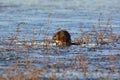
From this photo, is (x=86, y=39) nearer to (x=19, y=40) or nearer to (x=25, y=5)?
(x=19, y=40)

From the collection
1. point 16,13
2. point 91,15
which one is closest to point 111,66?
point 91,15

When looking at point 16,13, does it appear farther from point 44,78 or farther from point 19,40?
point 44,78

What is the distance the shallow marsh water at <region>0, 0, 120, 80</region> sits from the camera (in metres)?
11.7

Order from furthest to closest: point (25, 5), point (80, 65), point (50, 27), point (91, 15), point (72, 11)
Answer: point (25, 5), point (72, 11), point (91, 15), point (50, 27), point (80, 65)

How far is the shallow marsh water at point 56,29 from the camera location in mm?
11702

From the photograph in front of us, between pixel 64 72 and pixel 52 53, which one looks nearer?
pixel 64 72

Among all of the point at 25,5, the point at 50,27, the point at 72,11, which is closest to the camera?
the point at 50,27

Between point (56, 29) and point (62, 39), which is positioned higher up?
point (56, 29)

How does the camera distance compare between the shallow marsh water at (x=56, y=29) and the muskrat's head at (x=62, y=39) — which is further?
the muskrat's head at (x=62, y=39)

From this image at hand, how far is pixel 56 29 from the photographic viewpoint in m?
19.4

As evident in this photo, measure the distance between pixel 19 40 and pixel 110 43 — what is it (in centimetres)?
240

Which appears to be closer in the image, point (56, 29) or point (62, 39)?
point (62, 39)

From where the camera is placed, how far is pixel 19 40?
53.8ft

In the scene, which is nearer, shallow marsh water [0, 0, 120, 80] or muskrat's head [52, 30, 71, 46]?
shallow marsh water [0, 0, 120, 80]
